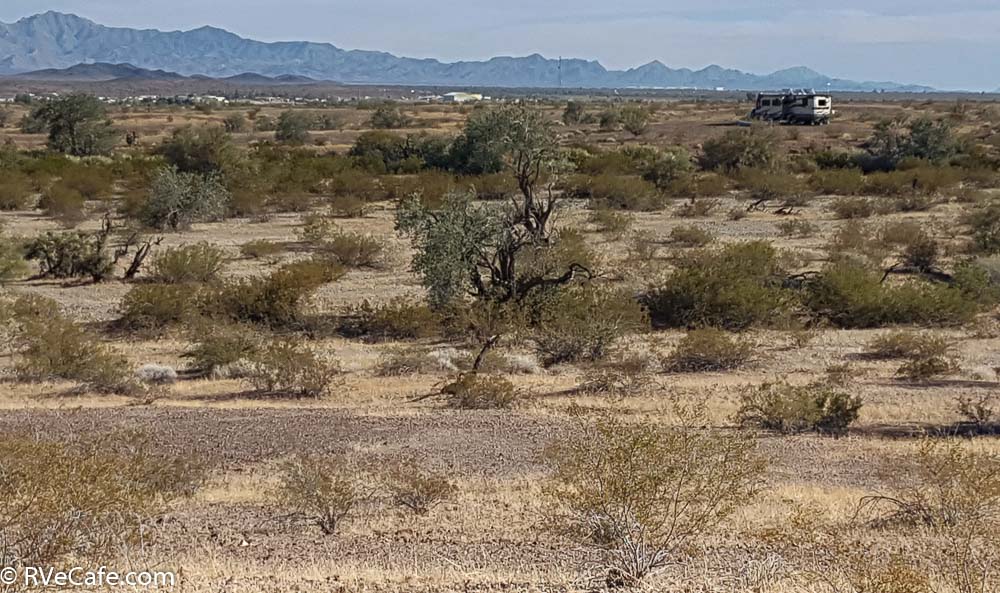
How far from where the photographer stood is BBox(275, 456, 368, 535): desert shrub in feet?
36.8

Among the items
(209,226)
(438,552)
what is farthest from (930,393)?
(209,226)

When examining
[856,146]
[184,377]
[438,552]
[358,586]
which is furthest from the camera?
[856,146]

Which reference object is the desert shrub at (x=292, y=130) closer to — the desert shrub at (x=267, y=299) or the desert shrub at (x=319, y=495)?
the desert shrub at (x=267, y=299)

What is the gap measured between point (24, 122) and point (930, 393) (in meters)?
90.8

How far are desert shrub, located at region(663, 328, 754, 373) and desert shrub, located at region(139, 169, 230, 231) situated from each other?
23.9 metres

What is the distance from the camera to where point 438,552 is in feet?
33.4

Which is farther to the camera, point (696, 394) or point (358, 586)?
point (696, 394)

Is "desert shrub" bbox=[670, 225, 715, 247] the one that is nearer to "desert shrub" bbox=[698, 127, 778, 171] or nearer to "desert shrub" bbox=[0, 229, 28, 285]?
"desert shrub" bbox=[0, 229, 28, 285]

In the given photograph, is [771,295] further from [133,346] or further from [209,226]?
[209,226]

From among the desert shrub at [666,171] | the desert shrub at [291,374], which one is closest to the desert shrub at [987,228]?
the desert shrub at [666,171]

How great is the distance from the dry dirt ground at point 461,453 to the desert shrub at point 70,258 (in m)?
2.26

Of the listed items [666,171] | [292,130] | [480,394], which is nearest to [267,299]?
[480,394]

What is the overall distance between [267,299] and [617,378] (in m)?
9.62

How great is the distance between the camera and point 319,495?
11.3m
